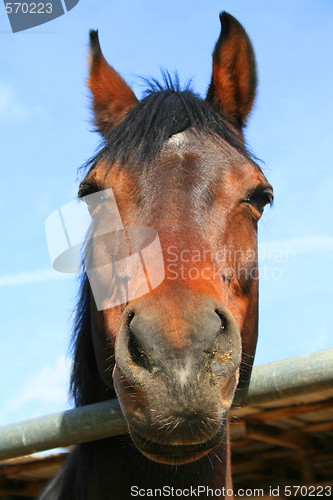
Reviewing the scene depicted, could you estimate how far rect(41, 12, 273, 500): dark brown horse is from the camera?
6.53ft

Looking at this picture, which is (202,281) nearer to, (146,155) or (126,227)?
(126,227)

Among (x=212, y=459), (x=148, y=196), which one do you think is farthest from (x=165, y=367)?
(x=212, y=459)

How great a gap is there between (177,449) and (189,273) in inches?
25.6

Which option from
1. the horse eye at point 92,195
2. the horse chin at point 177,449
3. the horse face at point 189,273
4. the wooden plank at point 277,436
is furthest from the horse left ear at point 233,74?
the wooden plank at point 277,436

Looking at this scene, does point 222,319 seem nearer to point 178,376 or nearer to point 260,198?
point 178,376

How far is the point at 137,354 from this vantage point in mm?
2070

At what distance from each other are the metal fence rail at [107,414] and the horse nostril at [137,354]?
0.50m

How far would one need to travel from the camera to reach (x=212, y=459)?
2.84 meters

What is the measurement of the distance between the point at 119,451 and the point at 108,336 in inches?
23.8

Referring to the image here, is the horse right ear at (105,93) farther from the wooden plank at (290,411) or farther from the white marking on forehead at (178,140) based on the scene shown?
the wooden plank at (290,411)

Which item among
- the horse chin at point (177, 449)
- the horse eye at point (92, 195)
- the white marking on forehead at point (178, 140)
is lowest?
the horse chin at point (177, 449)

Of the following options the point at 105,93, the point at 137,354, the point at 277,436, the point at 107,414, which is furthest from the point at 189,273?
the point at 277,436

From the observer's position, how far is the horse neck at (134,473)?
8.82 feet

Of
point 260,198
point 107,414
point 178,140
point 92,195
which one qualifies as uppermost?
point 178,140
